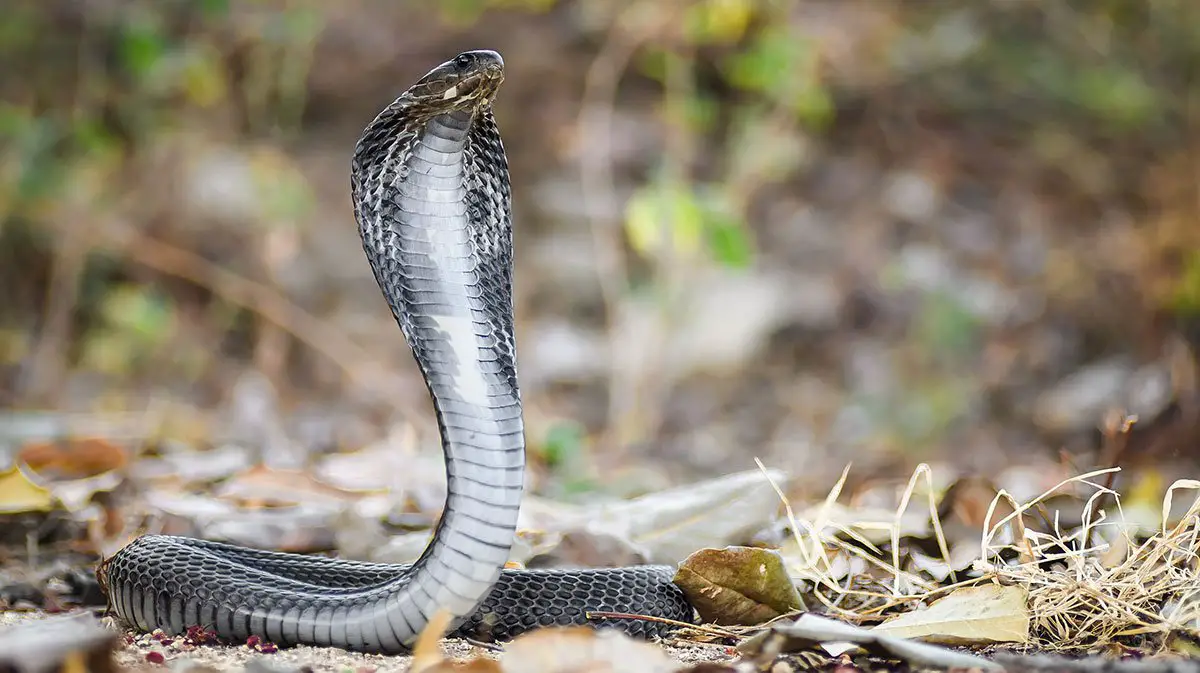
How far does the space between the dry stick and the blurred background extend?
0.03 m

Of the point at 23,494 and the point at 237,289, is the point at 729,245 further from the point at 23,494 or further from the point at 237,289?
the point at 23,494

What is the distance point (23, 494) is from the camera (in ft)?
12.0

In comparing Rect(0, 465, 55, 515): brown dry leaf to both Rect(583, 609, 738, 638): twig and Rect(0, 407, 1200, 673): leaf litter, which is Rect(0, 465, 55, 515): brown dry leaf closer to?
Rect(0, 407, 1200, 673): leaf litter

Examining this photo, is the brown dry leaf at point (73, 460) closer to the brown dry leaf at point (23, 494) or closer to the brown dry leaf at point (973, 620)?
the brown dry leaf at point (23, 494)

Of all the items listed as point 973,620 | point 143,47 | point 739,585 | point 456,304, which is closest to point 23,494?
point 456,304

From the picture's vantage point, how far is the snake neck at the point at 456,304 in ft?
7.67

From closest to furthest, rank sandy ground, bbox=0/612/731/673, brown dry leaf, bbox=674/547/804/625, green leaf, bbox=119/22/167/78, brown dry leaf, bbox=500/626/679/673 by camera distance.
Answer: brown dry leaf, bbox=500/626/679/673, sandy ground, bbox=0/612/731/673, brown dry leaf, bbox=674/547/804/625, green leaf, bbox=119/22/167/78

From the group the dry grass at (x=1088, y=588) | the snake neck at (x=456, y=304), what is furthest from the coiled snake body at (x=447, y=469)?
the dry grass at (x=1088, y=588)

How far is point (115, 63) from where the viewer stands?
886cm

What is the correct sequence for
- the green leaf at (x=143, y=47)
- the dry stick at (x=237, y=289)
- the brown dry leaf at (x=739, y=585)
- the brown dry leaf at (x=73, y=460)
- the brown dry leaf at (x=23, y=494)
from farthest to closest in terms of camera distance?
the dry stick at (x=237, y=289) → the green leaf at (x=143, y=47) → the brown dry leaf at (x=73, y=460) → the brown dry leaf at (x=23, y=494) → the brown dry leaf at (x=739, y=585)

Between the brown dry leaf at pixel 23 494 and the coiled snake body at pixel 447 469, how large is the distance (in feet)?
2.88

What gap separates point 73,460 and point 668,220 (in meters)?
3.51

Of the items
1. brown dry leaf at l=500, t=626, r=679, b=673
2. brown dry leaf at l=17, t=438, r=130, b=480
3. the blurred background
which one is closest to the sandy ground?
brown dry leaf at l=500, t=626, r=679, b=673

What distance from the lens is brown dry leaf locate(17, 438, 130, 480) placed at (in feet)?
15.4
